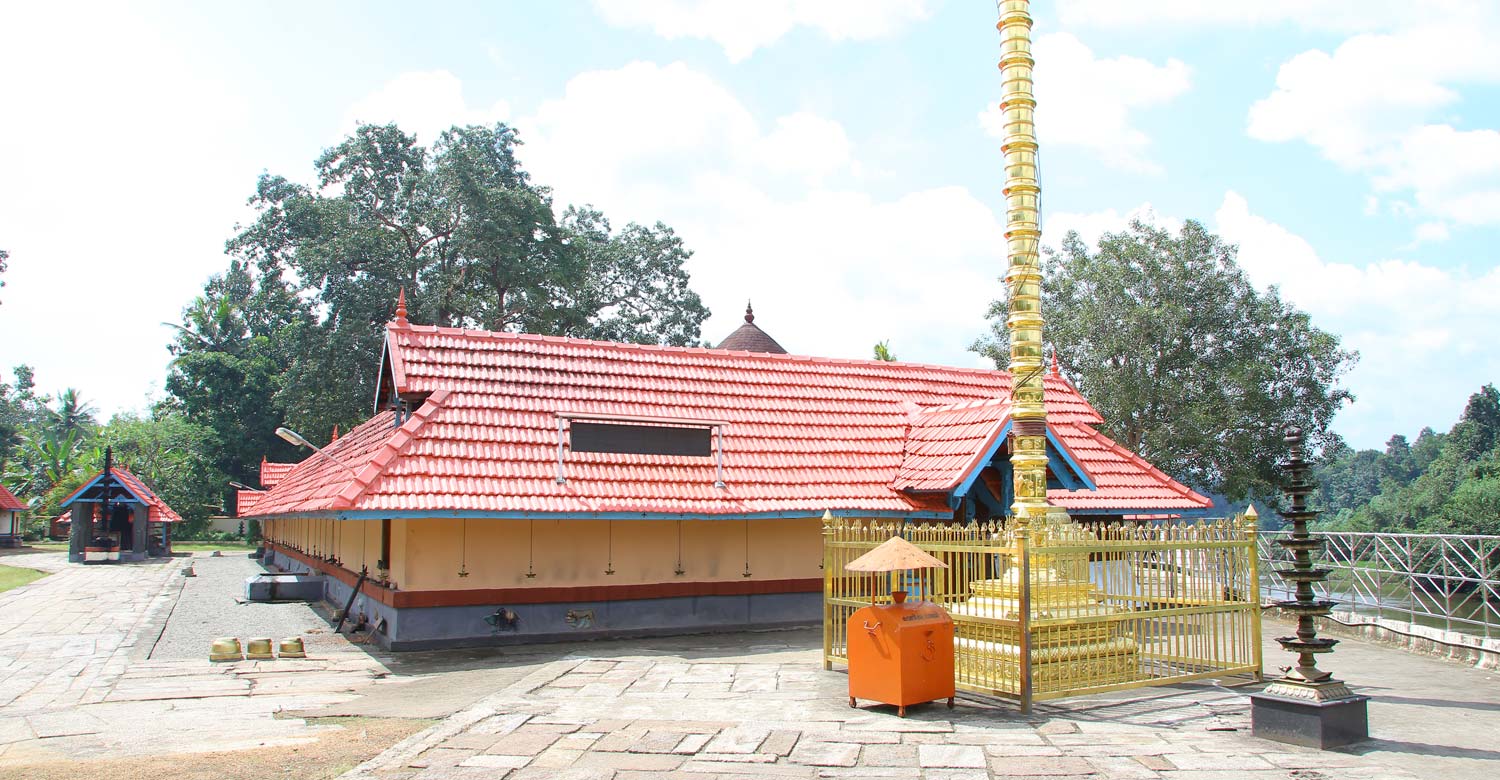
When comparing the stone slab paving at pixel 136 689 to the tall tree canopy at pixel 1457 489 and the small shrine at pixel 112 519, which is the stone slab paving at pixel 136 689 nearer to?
Answer: the small shrine at pixel 112 519

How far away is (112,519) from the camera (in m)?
39.8

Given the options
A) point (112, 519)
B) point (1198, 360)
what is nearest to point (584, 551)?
point (1198, 360)

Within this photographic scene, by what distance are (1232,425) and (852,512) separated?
18.2m

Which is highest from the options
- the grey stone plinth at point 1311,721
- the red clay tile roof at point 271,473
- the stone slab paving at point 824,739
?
the red clay tile roof at point 271,473

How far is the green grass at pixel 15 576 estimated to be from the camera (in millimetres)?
26903

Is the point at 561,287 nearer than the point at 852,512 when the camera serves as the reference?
No

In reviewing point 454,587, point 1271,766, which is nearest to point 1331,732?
point 1271,766

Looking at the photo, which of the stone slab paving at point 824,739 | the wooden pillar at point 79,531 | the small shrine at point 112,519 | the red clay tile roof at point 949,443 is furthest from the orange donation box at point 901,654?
the wooden pillar at point 79,531

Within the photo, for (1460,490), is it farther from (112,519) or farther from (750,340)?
(112,519)

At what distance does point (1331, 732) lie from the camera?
8125 millimetres

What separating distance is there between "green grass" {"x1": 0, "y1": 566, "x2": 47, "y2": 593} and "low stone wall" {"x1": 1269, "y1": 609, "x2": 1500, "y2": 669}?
29.6 metres

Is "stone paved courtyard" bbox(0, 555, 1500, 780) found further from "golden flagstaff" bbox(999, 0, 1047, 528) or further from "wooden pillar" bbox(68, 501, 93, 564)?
"wooden pillar" bbox(68, 501, 93, 564)

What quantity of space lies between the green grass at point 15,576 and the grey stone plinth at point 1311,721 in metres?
28.4

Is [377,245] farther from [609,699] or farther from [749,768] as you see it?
[749,768]
